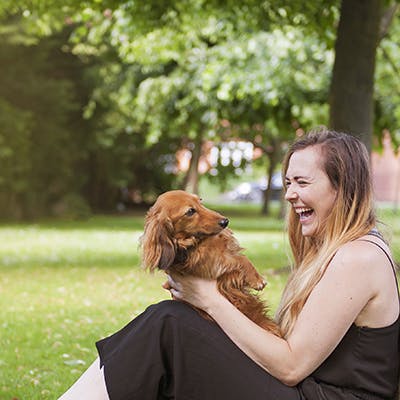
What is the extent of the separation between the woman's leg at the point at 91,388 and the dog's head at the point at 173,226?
459 millimetres

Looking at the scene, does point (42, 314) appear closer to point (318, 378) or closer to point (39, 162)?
point (318, 378)

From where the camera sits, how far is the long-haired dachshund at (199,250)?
3414mm

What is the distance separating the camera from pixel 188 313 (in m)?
3.17

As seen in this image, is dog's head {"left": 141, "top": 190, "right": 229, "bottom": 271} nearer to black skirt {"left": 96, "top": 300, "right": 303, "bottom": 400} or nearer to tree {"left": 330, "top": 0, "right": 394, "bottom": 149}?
black skirt {"left": 96, "top": 300, "right": 303, "bottom": 400}

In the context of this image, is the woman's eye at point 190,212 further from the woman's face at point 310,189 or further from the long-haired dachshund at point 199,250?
the woman's face at point 310,189

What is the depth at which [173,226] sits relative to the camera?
3684mm

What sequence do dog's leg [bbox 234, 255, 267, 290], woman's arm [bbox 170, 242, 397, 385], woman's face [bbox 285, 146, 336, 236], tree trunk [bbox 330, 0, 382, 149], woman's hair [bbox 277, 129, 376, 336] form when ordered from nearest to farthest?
woman's arm [bbox 170, 242, 397, 385] → woman's hair [bbox 277, 129, 376, 336] → woman's face [bbox 285, 146, 336, 236] → dog's leg [bbox 234, 255, 267, 290] → tree trunk [bbox 330, 0, 382, 149]

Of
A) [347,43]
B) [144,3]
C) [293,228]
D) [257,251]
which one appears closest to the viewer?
[293,228]

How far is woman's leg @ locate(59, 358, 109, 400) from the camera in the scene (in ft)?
10.4

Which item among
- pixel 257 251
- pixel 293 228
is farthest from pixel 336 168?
pixel 257 251

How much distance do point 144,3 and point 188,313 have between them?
9.06 metres

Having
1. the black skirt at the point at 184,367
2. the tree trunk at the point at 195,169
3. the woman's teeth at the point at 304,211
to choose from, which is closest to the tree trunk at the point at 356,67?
the woman's teeth at the point at 304,211

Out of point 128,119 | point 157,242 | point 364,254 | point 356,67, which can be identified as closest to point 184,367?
point 157,242

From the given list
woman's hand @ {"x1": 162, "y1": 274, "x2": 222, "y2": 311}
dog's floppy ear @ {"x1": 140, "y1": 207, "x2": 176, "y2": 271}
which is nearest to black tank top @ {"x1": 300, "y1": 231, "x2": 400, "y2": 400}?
woman's hand @ {"x1": 162, "y1": 274, "x2": 222, "y2": 311}
